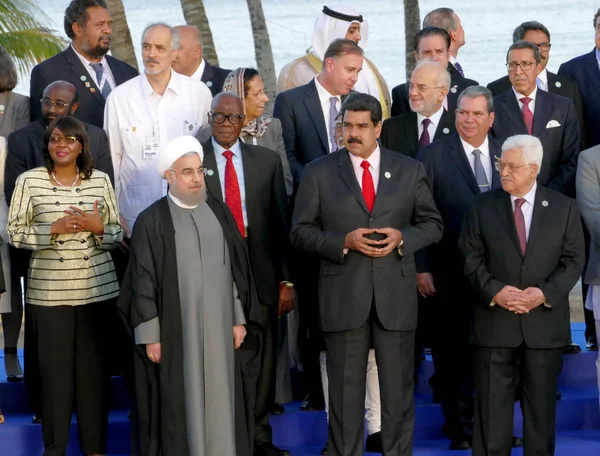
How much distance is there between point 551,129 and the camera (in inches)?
310

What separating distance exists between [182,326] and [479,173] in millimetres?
2095

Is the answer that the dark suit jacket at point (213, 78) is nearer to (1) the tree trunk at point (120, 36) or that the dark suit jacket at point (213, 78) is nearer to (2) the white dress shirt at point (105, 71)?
(2) the white dress shirt at point (105, 71)

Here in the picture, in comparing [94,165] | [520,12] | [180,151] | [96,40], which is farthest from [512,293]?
[520,12]

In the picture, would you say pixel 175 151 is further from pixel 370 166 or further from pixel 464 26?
pixel 464 26

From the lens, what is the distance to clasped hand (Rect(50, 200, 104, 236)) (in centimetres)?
684

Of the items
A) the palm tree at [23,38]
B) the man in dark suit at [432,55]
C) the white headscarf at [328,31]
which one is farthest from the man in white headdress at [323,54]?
the palm tree at [23,38]

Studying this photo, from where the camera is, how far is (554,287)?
6.81m

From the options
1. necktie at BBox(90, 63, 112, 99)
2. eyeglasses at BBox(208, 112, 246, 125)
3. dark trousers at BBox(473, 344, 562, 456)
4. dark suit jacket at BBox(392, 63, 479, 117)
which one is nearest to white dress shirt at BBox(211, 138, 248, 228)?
eyeglasses at BBox(208, 112, 246, 125)

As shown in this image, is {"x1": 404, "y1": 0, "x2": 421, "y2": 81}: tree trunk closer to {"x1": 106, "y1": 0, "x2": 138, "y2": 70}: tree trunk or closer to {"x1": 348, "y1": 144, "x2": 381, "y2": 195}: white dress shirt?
{"x1": 106, "y1": 0, "x2": 138, "y2": 70}: tree trunk

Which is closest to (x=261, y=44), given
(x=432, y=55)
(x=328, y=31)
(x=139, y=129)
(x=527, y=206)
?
(x=328, y=31)

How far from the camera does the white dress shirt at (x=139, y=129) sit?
7.56 meters

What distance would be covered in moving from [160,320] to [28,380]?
54.3 inches

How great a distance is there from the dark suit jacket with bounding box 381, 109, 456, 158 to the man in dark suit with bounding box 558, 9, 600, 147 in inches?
48.5

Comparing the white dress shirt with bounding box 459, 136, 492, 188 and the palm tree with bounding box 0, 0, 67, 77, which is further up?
the palm tree with bounding box 0, 0, 67, 77
